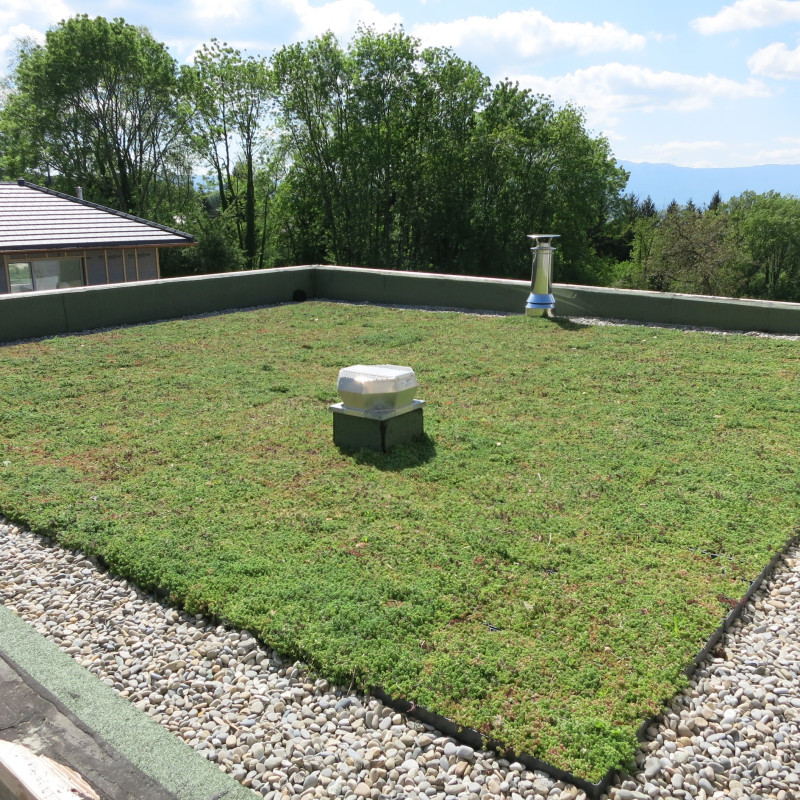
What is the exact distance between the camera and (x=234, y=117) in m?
31.8

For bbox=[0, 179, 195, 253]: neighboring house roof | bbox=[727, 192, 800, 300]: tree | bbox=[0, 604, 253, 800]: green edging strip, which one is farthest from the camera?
bbox=[727, 192, 800, 300]: tree

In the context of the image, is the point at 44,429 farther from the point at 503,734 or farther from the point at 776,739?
the point at 776,739

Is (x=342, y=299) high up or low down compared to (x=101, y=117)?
down

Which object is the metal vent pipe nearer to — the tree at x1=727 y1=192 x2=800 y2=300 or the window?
the window

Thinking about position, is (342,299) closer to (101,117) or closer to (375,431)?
(375,431)

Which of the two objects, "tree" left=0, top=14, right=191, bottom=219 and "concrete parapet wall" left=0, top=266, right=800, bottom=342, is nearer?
"concrete parapet wall" left=0, top=266, right=800, bottom=342

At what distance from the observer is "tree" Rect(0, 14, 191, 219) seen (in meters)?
27.9

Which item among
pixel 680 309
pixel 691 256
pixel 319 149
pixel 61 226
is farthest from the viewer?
pixel 691 256

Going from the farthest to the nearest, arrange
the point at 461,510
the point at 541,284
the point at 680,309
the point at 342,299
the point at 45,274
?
the point at 45,274 → the point at 342,299 → the point at 541,284 → the point at 680,309 → the point at 461,510

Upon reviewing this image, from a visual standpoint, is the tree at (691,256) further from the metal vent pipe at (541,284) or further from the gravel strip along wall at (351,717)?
the gravel strip along wall at (351,717)

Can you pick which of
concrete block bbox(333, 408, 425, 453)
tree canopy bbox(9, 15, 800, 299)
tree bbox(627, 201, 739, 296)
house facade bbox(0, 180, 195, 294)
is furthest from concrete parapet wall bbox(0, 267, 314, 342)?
tree bbox(627, 201, 739, 296)

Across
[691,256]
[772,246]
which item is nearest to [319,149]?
[691,256]

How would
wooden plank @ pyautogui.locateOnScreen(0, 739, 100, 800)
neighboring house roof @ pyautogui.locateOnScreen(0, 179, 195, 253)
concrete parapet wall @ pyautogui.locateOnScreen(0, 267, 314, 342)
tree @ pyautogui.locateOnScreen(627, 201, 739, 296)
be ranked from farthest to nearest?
tree @ pyautogui.locateOnScreen(627, 201, 739, 296), neighboring house roof @ pyautogui.locateOnScreen(0, 179, 195, 253), concrete parapet wall @ pyautogui.locateOnScreen(0, 267, 314, 342), wooden plank @ pyautogui.locateOnScreen(0, 739, 100, 800)

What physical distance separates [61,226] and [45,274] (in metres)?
1.29
